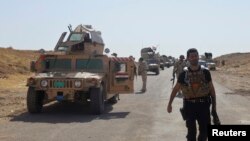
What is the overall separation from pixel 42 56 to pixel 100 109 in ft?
9.55

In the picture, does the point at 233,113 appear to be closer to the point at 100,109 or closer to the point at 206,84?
the point at 100,109

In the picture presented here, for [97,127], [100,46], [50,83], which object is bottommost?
[97,127]

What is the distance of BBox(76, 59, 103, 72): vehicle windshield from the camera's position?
15.9 metres

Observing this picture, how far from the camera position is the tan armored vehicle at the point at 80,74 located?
14.3 metres

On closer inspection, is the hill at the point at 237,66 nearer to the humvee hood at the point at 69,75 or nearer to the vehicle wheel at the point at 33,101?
the humvee hood at the point at 69,75

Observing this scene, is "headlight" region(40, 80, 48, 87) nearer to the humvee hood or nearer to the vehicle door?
the humvee hood

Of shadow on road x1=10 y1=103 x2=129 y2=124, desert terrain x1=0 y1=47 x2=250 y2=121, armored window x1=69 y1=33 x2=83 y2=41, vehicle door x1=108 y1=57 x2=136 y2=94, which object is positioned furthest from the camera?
desert terrain x1=0 y1=47 x2=250 y2=121

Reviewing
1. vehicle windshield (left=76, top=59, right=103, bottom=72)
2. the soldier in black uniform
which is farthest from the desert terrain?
the soldier in black uniform

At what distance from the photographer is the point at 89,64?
15992 mm

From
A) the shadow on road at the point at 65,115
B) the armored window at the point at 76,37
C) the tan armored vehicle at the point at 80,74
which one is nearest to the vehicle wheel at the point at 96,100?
the tan armored vehicle at the point at 80,74

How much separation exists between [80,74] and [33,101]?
1541 mm

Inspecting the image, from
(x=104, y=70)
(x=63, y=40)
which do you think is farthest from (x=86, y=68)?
(x=63, y=40)

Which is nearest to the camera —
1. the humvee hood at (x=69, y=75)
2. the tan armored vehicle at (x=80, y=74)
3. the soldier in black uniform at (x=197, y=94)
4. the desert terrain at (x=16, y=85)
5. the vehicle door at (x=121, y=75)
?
the soldier in black uniform at (x=197, y=94)

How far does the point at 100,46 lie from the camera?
1791cm
